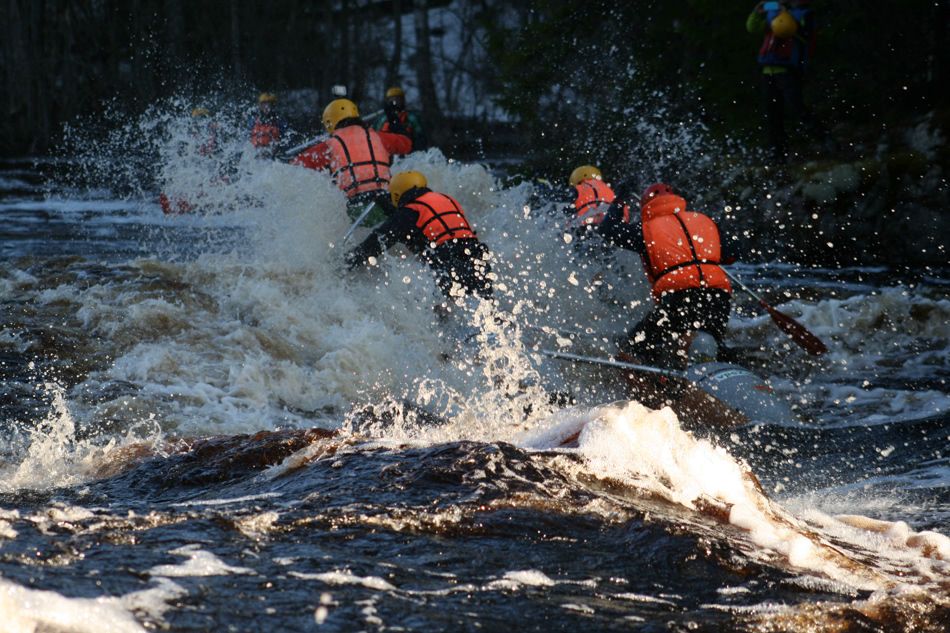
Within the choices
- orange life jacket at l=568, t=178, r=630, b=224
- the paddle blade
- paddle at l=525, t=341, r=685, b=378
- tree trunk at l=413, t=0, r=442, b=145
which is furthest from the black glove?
tree trunk at l=413, t=0, r=442, b=145

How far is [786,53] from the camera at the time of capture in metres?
10.1

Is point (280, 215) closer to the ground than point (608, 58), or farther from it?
closer to the ground

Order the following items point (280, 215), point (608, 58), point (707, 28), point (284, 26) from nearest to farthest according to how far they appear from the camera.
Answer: point (280, 215)
point (707, 28)
point (608, 58)
point (284, 26)

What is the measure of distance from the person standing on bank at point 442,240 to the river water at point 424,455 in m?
0.33

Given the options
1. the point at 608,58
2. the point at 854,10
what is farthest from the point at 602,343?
the point at 608,58

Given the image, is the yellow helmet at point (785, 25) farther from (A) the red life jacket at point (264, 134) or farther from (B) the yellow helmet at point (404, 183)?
(A) the red life jacket at point (264, 134)

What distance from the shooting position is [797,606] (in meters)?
2.04

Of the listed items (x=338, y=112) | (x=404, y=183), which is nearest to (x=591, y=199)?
(x=404, y=183)

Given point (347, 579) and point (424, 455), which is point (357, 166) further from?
point (347, 579)

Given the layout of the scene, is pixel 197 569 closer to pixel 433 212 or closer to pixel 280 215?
pixel 433 212

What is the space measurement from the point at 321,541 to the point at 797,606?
4.10ft

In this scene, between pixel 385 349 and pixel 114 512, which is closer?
pixel 114 512

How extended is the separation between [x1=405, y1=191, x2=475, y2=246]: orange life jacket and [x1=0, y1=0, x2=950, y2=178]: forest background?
7.17 metres

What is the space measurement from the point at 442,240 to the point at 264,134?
773 centimetres
